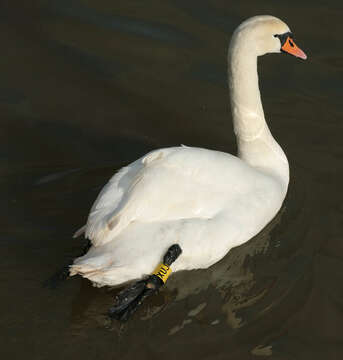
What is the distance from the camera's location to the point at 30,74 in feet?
28.9

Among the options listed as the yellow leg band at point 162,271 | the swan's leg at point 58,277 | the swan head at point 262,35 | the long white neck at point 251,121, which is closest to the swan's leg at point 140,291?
the yellow leg band at point 162,271

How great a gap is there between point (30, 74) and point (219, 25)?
2559 millimetres

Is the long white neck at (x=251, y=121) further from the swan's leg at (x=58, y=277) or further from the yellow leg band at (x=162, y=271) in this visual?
the swan's leg at (x=58, y=277)

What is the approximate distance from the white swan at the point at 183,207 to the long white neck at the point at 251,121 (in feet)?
0.06

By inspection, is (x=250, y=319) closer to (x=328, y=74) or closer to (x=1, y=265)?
(x=1, y=265)

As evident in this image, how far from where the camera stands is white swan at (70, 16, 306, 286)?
557 cm

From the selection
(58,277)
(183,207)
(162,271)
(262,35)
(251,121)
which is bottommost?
(58,277)

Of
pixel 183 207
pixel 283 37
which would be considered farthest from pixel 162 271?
pixel 283 37

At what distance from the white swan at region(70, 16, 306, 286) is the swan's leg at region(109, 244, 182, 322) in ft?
0.20

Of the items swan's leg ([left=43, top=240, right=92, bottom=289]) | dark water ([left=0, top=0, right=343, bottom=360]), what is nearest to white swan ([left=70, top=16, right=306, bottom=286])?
swan's leg ([left=43, top=240, right=92, bottom=289])

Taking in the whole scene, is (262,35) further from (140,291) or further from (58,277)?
(58,277)

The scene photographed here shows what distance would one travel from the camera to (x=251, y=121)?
6.86 metres

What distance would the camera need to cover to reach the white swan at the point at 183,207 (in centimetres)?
557

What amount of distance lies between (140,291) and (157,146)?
2.60 m
